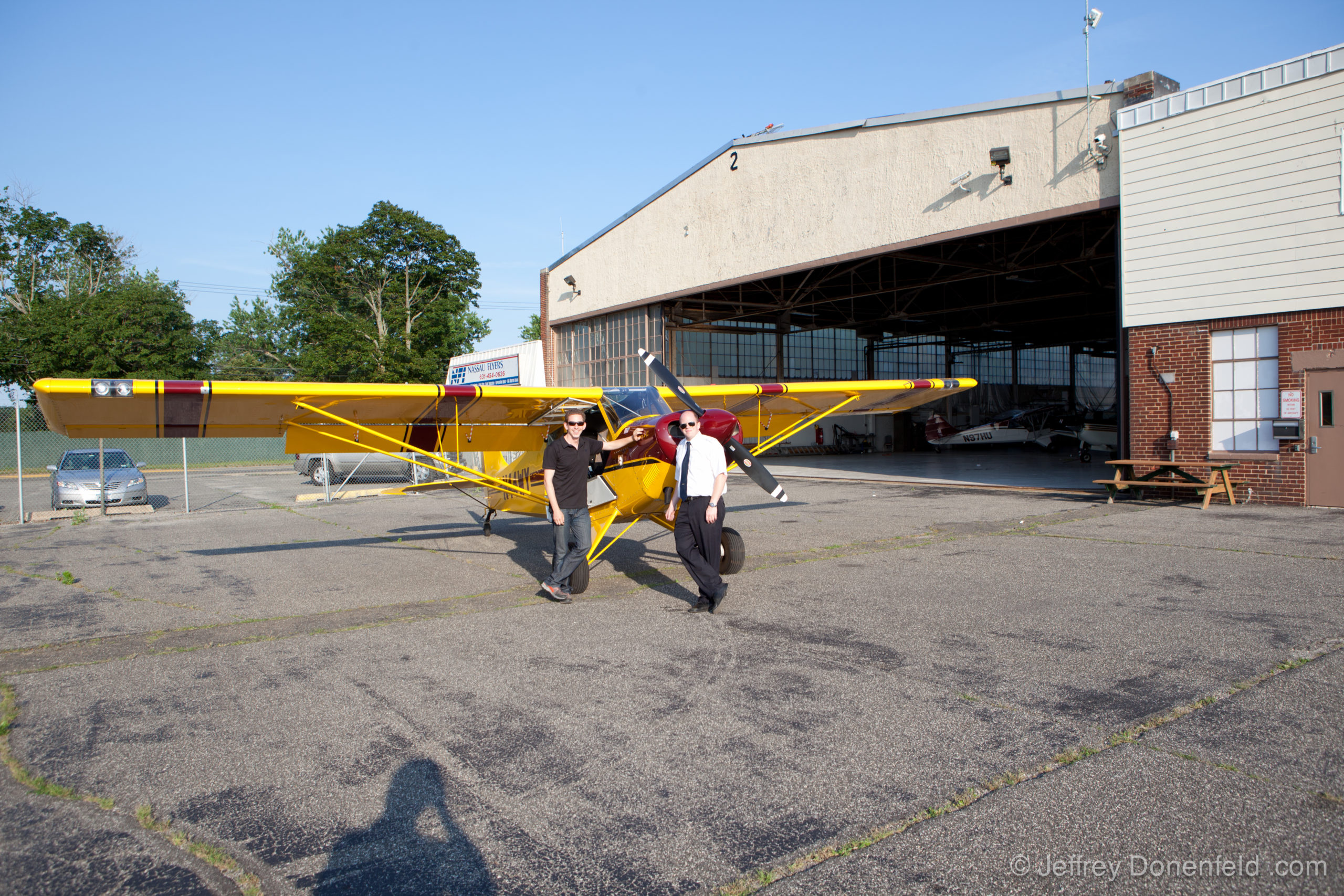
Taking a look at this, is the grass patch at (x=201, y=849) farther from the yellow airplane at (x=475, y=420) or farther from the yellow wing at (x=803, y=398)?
the yellow wing at (x=803, y=398)

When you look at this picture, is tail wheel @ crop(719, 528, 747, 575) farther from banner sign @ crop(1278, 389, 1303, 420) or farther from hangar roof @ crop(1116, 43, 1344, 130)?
hangar roof @ crop(1116, 43, 1344, 130)

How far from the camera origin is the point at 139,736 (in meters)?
3.98

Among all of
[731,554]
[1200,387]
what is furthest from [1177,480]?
[731,554]

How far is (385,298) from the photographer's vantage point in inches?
1757

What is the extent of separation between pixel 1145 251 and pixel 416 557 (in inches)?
542

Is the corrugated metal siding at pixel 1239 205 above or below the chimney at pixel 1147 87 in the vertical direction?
below

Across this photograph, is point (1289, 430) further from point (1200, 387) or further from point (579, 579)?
point (579, 579)

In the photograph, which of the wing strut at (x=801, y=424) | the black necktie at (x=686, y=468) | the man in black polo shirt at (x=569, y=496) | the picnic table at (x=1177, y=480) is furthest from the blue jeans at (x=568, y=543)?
the picnic table at (x=1177, y=480)

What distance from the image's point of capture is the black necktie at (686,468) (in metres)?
6.50

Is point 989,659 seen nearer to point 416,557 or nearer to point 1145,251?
point 416,557

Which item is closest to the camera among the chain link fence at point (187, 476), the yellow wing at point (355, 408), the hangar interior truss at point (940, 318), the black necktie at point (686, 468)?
the black necktie at point (686, 468)

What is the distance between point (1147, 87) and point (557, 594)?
1412 centimetres

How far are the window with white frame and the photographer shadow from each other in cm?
1480

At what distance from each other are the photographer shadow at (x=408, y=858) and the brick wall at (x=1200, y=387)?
1466 cm
